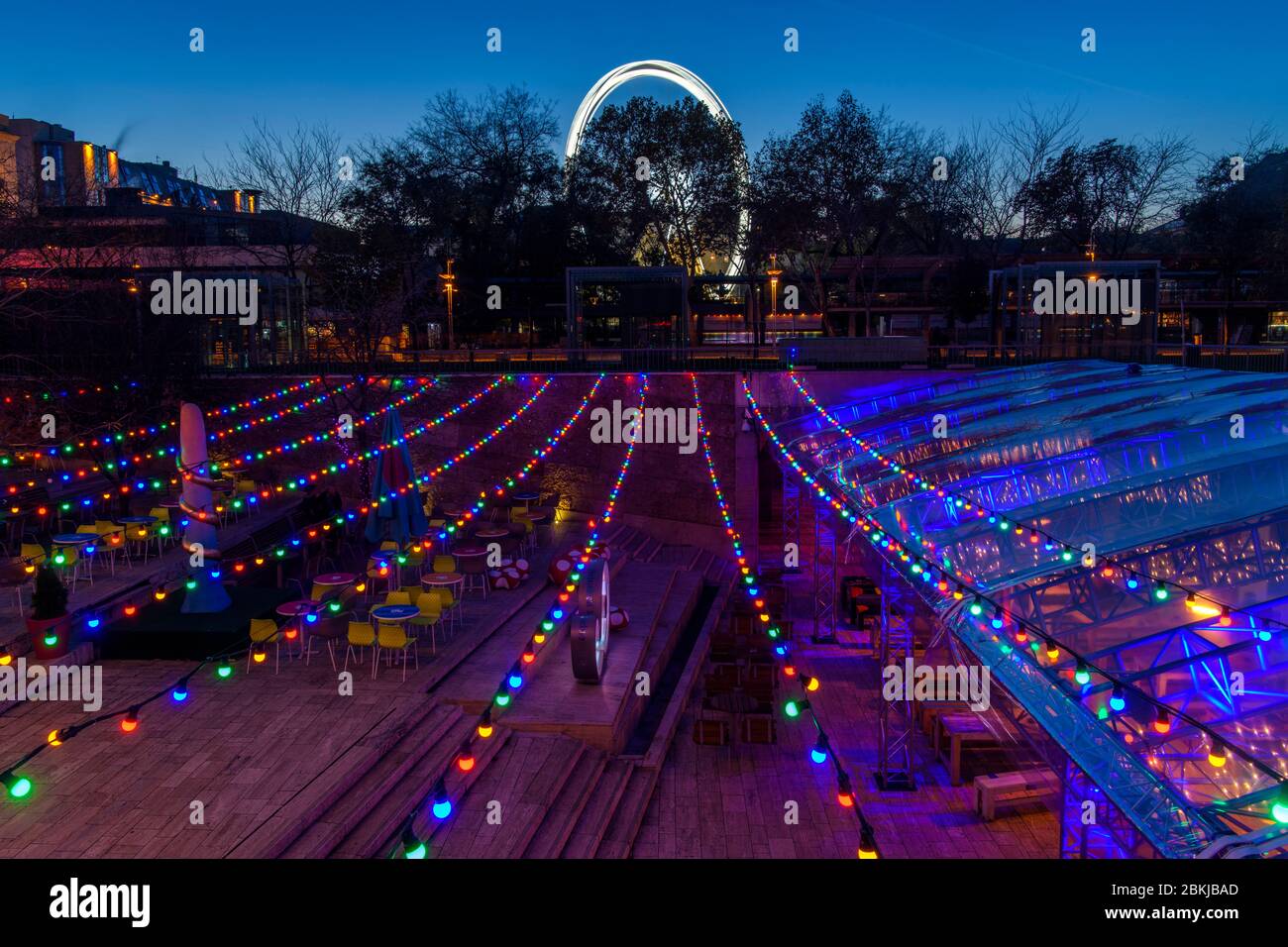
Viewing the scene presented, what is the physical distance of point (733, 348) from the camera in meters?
24.8

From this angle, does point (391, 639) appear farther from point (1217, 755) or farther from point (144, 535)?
point (1217, 755)

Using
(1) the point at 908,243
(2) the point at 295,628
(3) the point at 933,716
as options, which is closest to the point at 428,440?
(2) the point at 295,628

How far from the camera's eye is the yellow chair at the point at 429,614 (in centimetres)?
1105

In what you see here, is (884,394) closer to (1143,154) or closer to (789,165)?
(789,165)

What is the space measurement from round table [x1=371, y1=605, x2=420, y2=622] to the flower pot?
3201mm

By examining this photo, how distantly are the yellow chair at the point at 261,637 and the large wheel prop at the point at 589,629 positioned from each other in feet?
10.9

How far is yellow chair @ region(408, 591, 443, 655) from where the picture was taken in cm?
1105

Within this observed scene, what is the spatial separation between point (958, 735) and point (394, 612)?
20.5 feet

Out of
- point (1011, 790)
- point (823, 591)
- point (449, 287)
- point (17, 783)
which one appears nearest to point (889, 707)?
point (1011, 790)

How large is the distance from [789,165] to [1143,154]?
41.1ft

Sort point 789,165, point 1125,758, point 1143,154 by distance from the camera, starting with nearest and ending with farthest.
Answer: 1. point 1125,758
2. point 789,165
3. point 1143,154

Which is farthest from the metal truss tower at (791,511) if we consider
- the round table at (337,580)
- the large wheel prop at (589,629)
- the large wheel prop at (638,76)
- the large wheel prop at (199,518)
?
the large wheel prop at (638,76)

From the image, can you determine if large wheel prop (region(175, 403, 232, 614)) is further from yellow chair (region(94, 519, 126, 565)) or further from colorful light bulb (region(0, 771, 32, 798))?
colorful light bulb (region(0, 771, 32, 798))

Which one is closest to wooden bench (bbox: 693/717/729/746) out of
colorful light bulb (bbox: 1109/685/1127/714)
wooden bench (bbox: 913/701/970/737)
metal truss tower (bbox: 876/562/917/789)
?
metal truss tower (bbox: 876/562/917/789)
